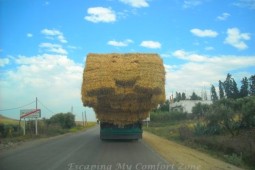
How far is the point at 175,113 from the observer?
80812 millimetres

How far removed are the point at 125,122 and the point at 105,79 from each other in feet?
16.5

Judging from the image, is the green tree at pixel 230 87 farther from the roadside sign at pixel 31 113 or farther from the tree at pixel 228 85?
the roadside sign at pixel 31 113

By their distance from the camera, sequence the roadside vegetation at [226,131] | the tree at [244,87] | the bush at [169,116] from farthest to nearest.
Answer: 1. the tree at [244,87]
2. the bush at [169,116]
3. the roadside vegetation at [226,131]

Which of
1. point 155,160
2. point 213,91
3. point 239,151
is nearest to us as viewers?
point 155,160

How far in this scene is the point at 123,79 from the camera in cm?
2166

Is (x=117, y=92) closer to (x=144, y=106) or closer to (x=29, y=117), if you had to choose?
(x=144, y=106)

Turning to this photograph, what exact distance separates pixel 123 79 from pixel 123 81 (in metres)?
0.16

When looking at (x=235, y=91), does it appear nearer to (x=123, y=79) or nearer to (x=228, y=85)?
(x=228, y=85)

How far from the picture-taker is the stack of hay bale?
71.1ft

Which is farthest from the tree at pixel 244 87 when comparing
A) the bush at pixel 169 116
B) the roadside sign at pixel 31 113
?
the roadside sign at pixel 31 113

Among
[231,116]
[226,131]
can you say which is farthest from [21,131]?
[231,116]

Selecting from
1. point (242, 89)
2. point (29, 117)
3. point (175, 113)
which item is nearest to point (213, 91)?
point (242, 89)

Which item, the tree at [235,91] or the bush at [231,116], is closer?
the bush at [231,116]

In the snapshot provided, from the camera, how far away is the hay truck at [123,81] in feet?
71.1
